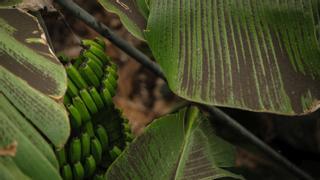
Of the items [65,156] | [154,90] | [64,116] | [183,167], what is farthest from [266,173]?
[154,90]

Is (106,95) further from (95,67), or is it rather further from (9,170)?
(9,170)

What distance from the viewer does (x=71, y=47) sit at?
85 centimetres

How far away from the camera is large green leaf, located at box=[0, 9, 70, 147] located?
64cm

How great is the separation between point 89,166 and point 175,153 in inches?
5.0

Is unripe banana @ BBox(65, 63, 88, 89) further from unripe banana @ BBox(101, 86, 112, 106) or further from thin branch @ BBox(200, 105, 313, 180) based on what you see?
thin branch @ BBox(200, 105, 313, 180)

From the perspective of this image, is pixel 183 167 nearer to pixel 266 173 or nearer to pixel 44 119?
pixel 44 119

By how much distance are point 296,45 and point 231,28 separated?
0.30 feet

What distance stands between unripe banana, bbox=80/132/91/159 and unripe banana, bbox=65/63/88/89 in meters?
0.07

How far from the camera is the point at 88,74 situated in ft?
2.61

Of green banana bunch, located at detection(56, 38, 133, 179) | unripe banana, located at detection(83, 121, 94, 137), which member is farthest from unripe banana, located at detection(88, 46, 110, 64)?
unripe banana, located at detection(83, 121, 94, 137)

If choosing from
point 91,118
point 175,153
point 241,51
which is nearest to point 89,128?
point 91,118

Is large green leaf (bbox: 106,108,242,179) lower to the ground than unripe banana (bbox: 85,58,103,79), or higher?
lower

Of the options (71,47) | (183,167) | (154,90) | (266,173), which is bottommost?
(154,90)

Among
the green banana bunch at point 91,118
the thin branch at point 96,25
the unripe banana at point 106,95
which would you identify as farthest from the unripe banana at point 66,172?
the thin branch at point 96,25
